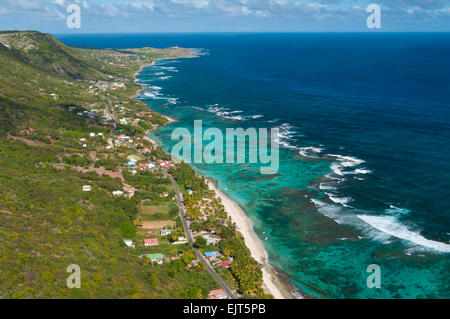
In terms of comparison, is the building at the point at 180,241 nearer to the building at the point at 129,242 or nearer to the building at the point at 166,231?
the building at the point at 166,231

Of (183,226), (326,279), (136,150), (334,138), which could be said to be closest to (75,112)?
(136,150)

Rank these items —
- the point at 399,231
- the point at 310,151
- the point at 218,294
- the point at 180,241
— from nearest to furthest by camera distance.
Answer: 1. the point at 218,294
2. the point at 180,241
3. the point at 399,231
4. the point at 310,151

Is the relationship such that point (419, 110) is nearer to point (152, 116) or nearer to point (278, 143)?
point (278, 143)

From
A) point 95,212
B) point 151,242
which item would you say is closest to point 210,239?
point 151,242

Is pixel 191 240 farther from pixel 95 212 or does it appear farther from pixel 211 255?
pixel 95 212

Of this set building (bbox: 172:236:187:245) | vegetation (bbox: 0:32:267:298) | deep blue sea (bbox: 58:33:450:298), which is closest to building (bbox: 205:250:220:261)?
vegetation (bbox: 0:32:267:298)

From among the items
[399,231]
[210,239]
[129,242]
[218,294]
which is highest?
[399,231]

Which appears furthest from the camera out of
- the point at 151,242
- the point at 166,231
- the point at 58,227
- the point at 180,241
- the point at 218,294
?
the point at 166,231
